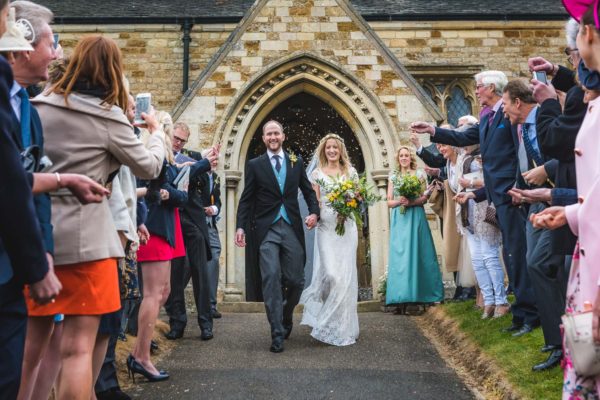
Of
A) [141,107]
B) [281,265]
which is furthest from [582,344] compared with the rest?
[281,265]

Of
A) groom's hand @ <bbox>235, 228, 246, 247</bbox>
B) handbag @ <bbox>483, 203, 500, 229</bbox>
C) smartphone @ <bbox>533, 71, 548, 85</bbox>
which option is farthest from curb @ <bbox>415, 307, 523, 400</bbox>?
groom's hand @ <bbox>235, 228, 246, 247</bbox>

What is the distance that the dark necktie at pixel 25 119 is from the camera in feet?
8.90

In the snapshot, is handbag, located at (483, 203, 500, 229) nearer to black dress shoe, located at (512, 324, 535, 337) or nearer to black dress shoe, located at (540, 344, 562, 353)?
black dress shoe, located at (512, 324, 535, 337)

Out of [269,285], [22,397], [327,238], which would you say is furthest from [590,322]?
[327,238]

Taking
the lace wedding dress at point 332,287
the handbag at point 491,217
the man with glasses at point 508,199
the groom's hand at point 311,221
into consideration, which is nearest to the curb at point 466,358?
the man with glasses at point 508,199

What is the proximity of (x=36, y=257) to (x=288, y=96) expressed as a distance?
9.75m

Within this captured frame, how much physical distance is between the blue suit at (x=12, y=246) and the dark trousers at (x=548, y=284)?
Result: 3.68 m

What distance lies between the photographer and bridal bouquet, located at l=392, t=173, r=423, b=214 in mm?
8781

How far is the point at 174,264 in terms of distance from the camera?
7223 mm

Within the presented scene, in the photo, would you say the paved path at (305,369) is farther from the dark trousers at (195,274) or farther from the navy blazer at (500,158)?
the navy blazer at (500,158)

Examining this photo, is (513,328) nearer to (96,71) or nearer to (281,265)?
(281,265)

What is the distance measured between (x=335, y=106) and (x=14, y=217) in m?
9.70

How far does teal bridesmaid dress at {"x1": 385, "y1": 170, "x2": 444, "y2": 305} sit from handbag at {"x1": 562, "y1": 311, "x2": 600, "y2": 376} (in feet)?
21.2

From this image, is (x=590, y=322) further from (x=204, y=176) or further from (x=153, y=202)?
(x=204, y=176)
